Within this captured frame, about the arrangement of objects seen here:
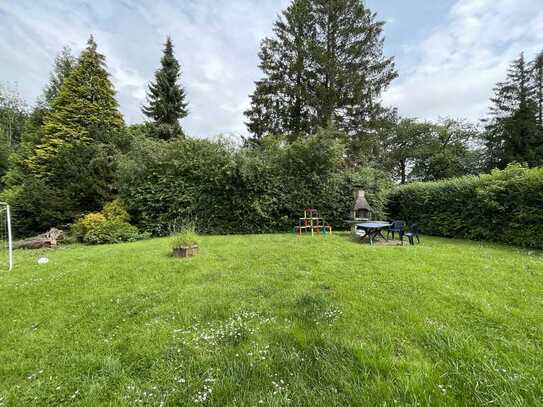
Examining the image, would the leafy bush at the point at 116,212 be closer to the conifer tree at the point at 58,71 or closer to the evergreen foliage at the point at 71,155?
the evergreen foliage at the point at 71,155

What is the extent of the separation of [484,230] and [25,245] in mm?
15552

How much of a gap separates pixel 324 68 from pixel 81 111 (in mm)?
13742

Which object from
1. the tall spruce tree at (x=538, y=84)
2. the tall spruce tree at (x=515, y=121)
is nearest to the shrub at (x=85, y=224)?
the tall spruce tree at (x=515, y=121)

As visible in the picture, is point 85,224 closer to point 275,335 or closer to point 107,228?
point 107,228

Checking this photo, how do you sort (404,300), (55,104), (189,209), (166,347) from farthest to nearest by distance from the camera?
(55,104), (189,209), (404,300), (166,347)

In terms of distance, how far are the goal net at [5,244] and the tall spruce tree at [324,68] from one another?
1303 cm

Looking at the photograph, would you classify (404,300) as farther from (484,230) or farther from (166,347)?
(484,230)

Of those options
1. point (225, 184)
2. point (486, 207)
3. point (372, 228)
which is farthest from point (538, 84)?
point (225, 184)

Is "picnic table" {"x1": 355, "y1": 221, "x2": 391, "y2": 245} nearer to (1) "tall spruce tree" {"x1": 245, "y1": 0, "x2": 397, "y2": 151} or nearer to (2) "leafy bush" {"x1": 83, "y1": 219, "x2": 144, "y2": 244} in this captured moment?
(2) "leafy bush" {"x1": 83, "y1": 219, "x2": 144, "y2": 244}

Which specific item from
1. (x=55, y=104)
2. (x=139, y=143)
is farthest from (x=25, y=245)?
(x=55, y=104)

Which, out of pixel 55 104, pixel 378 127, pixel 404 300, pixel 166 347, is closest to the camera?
pixel 166 347

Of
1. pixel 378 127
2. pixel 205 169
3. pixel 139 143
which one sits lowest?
pixel 205 169

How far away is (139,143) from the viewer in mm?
9641

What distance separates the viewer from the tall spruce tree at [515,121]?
18109 millimetres
